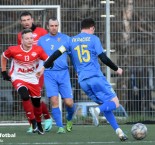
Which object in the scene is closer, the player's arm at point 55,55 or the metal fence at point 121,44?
the player's arm at point 55,55

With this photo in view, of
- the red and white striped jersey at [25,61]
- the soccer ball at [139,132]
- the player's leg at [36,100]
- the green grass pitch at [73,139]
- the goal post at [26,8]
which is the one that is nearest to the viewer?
the green grass pitch at [73,139]

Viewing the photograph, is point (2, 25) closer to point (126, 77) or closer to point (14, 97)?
point (14, 97)

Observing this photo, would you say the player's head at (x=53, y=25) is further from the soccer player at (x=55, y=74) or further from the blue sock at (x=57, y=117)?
the blue sock at (x=57, y=117)

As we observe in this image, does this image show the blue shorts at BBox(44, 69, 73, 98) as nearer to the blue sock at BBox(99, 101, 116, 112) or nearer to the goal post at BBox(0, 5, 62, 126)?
the blue sock at BBox(99, 101, 116, 112)

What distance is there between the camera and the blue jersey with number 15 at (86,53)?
1143cm

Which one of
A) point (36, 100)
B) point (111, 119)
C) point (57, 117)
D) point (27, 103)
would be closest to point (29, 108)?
point (27, 103)

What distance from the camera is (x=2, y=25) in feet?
54.9

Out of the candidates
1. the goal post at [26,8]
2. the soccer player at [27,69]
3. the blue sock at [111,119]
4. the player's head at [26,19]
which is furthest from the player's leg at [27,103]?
the goal post at [26,8]

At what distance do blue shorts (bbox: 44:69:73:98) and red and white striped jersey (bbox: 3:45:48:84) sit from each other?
0.66 metres

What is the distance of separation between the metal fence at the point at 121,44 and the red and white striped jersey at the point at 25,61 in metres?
3.86

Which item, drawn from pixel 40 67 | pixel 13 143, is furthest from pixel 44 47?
pixel 13 143

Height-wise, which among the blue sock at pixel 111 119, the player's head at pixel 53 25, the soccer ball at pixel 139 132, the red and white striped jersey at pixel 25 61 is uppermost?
the player's head at pixel 53 25

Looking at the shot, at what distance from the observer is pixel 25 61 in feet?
41.6

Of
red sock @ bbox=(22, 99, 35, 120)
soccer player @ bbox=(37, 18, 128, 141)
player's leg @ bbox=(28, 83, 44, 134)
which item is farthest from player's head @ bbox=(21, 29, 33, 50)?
soccer player @ bbox=(37, 18, 128, 141)
